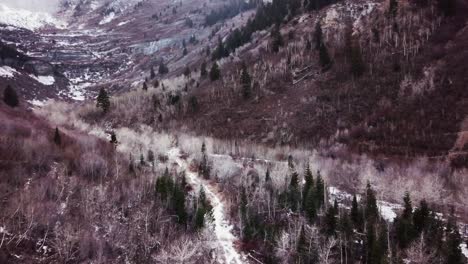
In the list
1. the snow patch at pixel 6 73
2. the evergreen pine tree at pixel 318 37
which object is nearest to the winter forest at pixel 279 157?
the evergreen pine tree at pixel 318 37

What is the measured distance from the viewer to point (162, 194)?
63.9 meters

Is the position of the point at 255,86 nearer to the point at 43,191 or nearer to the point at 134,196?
the point at 134,196

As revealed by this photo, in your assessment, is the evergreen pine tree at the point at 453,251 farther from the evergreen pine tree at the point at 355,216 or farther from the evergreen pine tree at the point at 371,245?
the evergreen pine tree at the point at 355,216

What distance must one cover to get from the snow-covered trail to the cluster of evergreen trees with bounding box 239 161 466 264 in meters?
2.67

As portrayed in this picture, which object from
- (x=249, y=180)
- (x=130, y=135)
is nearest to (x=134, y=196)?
(x=249, y=180)

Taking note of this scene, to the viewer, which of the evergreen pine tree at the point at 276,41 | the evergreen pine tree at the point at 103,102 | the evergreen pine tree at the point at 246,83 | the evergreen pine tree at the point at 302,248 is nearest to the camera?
the evergreen pine tree at the point at 302,248

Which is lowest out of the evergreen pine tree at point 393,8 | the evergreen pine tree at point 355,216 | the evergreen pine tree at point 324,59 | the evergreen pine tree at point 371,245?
the evergreen pine tree at point 371,245

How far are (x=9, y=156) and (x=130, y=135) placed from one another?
169ft

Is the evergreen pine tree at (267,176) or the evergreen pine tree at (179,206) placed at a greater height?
the evergreen pine tree at (267,176)

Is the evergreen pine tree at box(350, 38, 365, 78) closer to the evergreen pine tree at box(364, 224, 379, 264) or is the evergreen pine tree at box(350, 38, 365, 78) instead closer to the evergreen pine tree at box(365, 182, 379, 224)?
the evergreen pine tree at box(365, 182, 379, 224)

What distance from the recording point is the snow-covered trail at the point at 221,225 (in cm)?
5946

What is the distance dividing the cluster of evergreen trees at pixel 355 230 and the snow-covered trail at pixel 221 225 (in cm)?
267

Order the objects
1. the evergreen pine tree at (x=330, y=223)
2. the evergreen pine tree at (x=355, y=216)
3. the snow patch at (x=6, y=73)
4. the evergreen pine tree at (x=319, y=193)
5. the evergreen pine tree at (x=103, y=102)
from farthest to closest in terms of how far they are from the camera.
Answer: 1. the snow patch at (x=6, y=73)
2. the evergreen pine tree at (x=103, y=102)
3. the evergreen pine tree at (x=319, y=193)
4. the evergreen pine tree at (x=355, y=216)
5. the evergreen pine tree at (x=330, y=223)

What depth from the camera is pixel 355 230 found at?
58.1 meters
